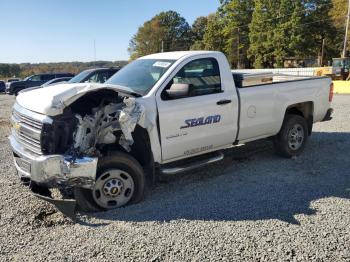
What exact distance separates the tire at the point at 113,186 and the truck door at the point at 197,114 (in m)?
0.55

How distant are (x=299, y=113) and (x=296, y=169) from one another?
4.54ft

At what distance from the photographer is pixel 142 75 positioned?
550 cm

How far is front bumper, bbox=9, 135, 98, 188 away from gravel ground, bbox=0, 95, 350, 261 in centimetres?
50

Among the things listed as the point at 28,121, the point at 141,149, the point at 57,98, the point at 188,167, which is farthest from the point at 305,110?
the point at 28,121

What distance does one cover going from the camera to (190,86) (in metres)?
5.21

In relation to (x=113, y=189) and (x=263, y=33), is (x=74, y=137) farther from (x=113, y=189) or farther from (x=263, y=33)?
(x=263, y=33)

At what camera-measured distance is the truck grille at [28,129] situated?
4363 mm

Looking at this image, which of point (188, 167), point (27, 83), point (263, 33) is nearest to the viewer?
point (188, 167)

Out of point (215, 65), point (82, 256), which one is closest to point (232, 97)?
point (215, 65)

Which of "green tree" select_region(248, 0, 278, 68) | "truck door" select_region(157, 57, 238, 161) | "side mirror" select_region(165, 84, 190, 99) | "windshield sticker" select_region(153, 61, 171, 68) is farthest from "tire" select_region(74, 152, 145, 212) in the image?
"green tree" select_region(248, 0, 278, 68)

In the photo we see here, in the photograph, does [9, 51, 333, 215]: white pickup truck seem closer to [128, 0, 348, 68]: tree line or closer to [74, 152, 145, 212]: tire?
[74, 152, 145, 212]: tire

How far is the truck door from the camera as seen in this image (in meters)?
5.03

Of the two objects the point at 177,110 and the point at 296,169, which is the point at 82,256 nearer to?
the point at 177,110

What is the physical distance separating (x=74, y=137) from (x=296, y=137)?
172 inches
